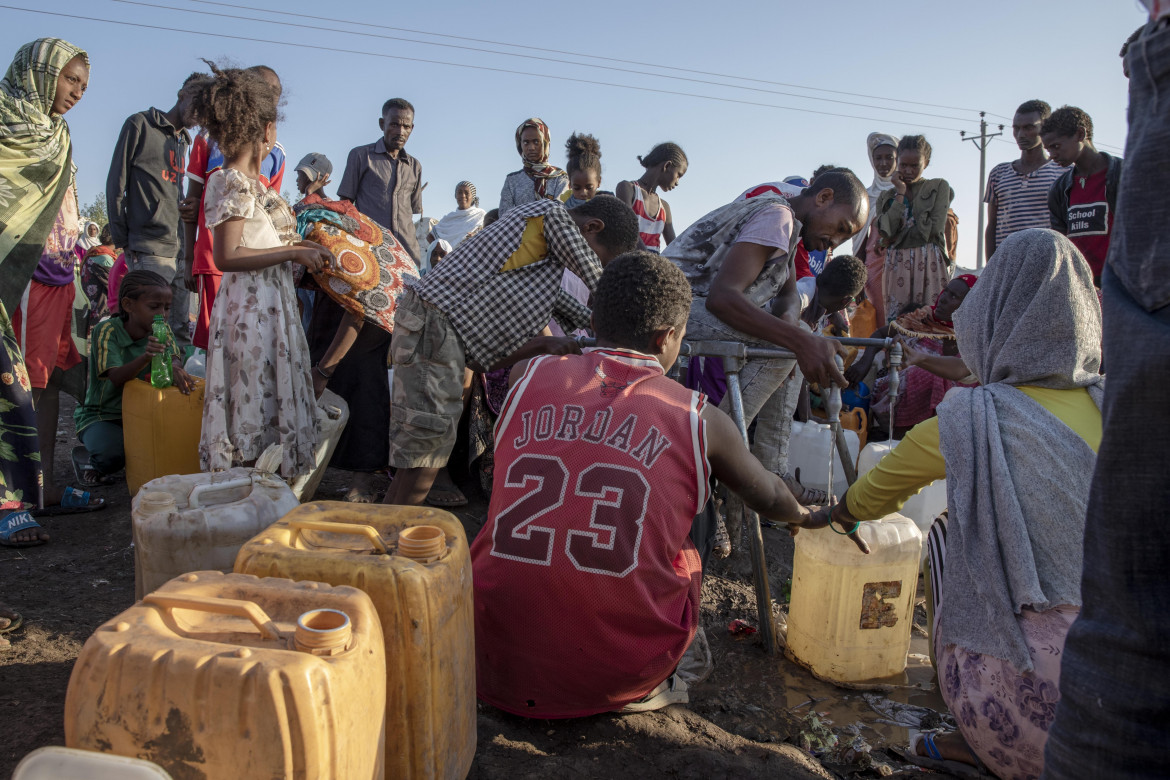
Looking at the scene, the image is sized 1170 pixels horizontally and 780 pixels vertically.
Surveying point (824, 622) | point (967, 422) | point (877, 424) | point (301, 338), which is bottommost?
point (824, 622)

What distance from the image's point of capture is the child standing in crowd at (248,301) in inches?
123

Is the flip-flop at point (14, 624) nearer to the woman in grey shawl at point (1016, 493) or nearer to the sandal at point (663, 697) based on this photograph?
the sandal at point (663, 697)

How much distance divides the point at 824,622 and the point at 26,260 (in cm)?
415

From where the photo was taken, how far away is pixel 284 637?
1382mm

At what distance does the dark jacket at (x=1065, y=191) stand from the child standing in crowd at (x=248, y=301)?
5371 mm

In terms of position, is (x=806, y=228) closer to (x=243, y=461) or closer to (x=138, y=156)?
(x=243, y=461)

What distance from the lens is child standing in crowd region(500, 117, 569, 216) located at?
21.4ft

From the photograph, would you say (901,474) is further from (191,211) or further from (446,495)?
(191,211)

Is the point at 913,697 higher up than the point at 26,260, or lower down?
lower down

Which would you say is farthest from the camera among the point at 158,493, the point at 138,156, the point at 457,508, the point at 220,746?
the point at 138,156

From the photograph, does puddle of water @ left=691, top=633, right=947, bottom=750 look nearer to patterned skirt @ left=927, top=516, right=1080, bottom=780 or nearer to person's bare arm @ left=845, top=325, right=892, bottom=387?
patterned skirt @ left=927, top=516, right=1080, bottom=780

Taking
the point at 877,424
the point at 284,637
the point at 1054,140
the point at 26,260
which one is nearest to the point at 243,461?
the point at 26,260

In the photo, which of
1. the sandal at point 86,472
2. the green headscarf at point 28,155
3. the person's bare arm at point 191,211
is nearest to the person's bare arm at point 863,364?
the person's bare arm at point 191,211

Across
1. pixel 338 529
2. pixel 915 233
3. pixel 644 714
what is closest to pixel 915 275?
pixel 915 233
